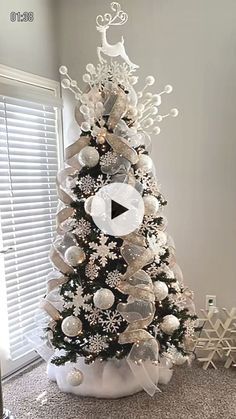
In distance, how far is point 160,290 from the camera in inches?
77.7

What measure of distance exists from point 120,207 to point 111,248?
0.75 feet

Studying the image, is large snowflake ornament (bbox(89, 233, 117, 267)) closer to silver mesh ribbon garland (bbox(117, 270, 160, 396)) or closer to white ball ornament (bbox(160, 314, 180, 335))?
silver mesh ribbon garland (bbox(117, 270, 160, 396))

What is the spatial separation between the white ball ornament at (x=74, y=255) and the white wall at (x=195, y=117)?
0.85m

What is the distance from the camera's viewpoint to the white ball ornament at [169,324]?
1.99 metres

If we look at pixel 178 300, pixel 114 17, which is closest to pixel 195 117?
pixel 114 17

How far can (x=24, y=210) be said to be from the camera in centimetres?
242

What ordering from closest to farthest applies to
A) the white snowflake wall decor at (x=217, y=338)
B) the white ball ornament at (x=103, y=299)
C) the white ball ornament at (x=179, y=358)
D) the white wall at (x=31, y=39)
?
the white ball ornament at (x=103, y=299), the white ball ornament at (x=179, y=358), the white wall at (x=31, y=39), the white snowflake wall decor at (x=217, y=338)

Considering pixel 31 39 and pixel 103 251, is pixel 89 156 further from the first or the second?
pixel 31 39

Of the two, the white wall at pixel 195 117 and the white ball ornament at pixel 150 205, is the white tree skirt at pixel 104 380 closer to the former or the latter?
the white wall at pixel 195 117

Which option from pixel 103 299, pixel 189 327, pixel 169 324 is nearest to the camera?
pixel 103 299

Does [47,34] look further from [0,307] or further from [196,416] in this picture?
[196,416]

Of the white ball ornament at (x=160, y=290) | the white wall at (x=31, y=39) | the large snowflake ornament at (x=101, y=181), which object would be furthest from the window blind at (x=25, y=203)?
the white ball ornament at (x=160, y=290)

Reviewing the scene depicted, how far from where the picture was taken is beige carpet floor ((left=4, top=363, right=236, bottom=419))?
1.96 meters

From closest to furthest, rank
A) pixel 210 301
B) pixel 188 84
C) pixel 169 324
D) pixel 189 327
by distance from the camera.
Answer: pixel 169 324 < pixel 189 327 < pixel 188 84 < pixel 210 301
